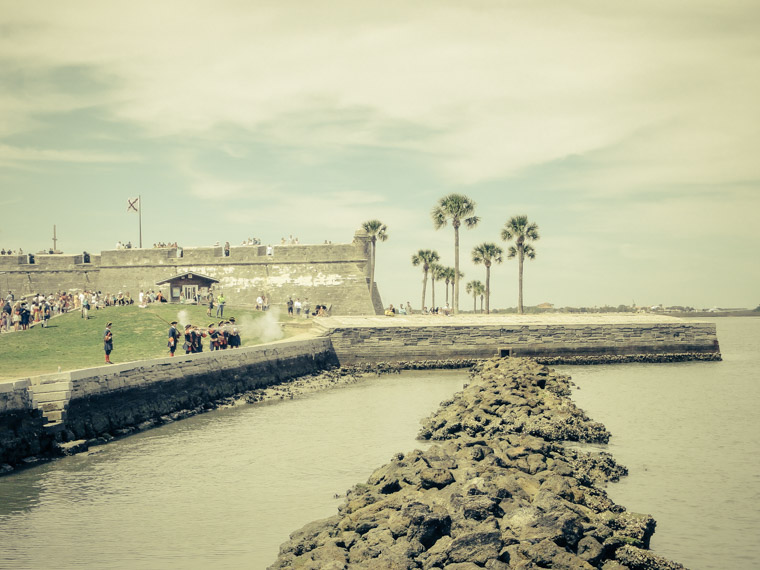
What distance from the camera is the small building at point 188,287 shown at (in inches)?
1706

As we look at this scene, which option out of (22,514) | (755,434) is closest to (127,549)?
(22,514)

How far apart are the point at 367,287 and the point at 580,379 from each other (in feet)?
72.7

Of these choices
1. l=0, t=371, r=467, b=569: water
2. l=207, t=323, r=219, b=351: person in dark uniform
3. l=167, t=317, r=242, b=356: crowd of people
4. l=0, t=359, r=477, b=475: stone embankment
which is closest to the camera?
l=0, t=371, r=467, b=569: water

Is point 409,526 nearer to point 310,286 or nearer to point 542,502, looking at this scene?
point 542,502

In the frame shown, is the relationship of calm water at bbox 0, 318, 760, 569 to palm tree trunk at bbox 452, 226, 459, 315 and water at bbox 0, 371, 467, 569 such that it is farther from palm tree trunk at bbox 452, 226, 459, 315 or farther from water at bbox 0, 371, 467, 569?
palm tree trunk at bbox 452, 226, 459, 315

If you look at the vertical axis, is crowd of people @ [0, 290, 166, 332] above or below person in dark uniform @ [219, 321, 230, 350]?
above

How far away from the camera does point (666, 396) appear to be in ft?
84.3

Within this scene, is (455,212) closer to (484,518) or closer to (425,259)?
(425,259)

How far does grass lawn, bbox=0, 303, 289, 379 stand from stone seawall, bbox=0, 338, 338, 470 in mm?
2758

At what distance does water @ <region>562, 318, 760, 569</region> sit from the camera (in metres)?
10.6

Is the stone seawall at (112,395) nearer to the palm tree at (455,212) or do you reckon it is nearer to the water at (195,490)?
the water at (195,490)

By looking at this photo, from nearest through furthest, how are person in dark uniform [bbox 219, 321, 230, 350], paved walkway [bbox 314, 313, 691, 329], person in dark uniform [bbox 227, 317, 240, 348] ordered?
person in dark uniform [bbox 219, 321, 230, 350] → person in dark uniform [bbox 227, 317, 240, 348] → paved walkway [bbox 314, 313, 691, 329]

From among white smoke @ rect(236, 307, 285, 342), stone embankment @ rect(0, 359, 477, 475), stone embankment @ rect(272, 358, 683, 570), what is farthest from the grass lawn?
stone embankment @ rect(272, 358, 683, 570)

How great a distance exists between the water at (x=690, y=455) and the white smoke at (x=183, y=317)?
17672 millimetres
